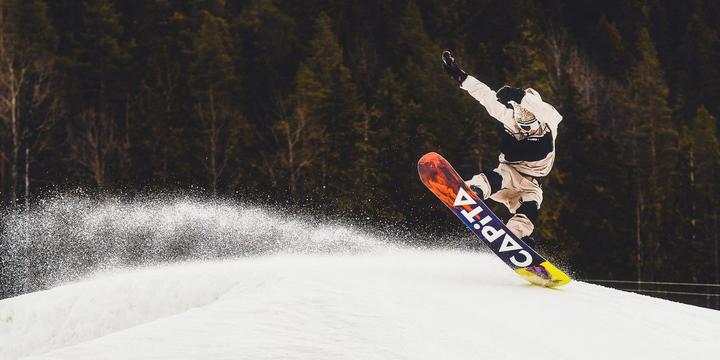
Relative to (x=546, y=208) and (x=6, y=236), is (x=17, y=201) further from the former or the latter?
(x=546, y=208)

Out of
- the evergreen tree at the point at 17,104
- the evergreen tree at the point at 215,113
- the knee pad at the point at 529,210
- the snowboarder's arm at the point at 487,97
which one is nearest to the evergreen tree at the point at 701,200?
the evergreen tree at the point at 215,113

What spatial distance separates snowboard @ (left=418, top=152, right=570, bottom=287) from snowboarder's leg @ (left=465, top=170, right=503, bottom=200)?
0.24m

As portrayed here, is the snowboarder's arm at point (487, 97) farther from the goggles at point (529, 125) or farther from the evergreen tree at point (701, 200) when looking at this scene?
the evergreen tree at point (701, 200)

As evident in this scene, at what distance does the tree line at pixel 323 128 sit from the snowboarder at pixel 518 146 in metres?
19.7

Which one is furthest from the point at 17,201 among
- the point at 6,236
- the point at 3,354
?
the point at 3,354

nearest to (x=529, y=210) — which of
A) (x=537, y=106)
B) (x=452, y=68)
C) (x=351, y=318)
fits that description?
(x=537, y=106)

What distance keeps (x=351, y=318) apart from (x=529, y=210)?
12.8ft

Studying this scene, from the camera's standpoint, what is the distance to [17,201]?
30188mm

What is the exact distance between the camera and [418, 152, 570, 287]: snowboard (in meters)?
8.16

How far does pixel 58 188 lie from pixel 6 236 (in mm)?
5745

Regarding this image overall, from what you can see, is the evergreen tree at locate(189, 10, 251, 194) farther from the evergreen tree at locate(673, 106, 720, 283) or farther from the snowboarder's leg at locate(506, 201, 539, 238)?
the snowboarder's leg at locate(506, 201, 539, 238)

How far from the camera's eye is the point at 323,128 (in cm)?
3503

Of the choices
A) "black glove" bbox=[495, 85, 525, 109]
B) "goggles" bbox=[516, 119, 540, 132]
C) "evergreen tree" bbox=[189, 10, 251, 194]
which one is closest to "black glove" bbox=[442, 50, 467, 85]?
"black glove" bbox=[495, 85, 525, 109]

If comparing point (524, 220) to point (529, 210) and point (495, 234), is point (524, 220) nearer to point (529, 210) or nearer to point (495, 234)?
point (529, 210)
